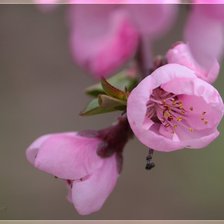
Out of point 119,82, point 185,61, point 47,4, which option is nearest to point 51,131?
point 119,82

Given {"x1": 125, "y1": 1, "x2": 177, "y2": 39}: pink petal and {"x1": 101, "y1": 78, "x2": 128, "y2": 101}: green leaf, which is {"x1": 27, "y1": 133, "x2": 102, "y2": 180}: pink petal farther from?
{"x1": 125, "y1": 1, "x2": 177, "y2": 39}: pink petal

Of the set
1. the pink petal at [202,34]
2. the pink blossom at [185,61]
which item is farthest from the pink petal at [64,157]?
the pink petal at [202,34]

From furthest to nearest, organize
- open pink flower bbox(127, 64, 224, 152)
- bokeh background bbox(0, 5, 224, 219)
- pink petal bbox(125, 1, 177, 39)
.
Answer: bokeh background bbox(0, 5, 224, 219) → open pink flower bbox(127, 64, 224, 152) → pink petal bbox(125, 1, 177, 39)

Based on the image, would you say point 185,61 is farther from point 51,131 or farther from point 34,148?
point 51,131

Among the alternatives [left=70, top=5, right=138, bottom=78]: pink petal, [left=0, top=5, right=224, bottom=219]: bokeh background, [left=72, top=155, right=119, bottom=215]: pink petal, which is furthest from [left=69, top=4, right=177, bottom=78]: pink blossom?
[left=0, top=5, right=224, bottom=219]: bokeh background

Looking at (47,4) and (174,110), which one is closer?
(47,4)

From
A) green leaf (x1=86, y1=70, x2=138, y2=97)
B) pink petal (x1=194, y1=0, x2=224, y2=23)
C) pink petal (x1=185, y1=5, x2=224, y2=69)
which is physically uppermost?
pink petal (x1=194, y1=0, x2=224, y2=23)
